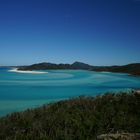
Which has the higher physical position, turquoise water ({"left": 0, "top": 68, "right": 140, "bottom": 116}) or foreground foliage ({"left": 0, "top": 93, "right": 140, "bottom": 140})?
foreground foliage ({"left": 0, "top": 93, "right": 140, "bottom": 140})

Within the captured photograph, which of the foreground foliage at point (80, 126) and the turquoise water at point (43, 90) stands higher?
the foreground foliage at point (80, 126)

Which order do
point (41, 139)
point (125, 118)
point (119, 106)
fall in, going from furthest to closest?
point (119, 106) → point (125, 118) → point (41, 139)

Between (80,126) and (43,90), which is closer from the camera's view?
(80,126)

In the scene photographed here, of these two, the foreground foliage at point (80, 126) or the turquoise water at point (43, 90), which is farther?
the turquoise water at point (43, 90)

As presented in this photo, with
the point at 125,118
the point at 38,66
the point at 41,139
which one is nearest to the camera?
the point at 41,139

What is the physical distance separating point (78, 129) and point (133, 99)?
469 centimetres

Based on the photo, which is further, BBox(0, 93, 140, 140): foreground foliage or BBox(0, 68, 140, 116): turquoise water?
BBox(0, 68, 140, 116): turquoise water

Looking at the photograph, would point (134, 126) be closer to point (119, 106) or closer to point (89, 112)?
Answer: point (89, 112)

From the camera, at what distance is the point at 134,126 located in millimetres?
6590

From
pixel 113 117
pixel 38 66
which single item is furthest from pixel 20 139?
pixel 38 66

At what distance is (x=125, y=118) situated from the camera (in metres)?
7.45

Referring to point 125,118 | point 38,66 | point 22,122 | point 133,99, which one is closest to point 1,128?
point 22,122

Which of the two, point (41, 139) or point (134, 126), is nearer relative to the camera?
point (41, 139)

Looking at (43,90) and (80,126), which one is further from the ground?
(80,126)
